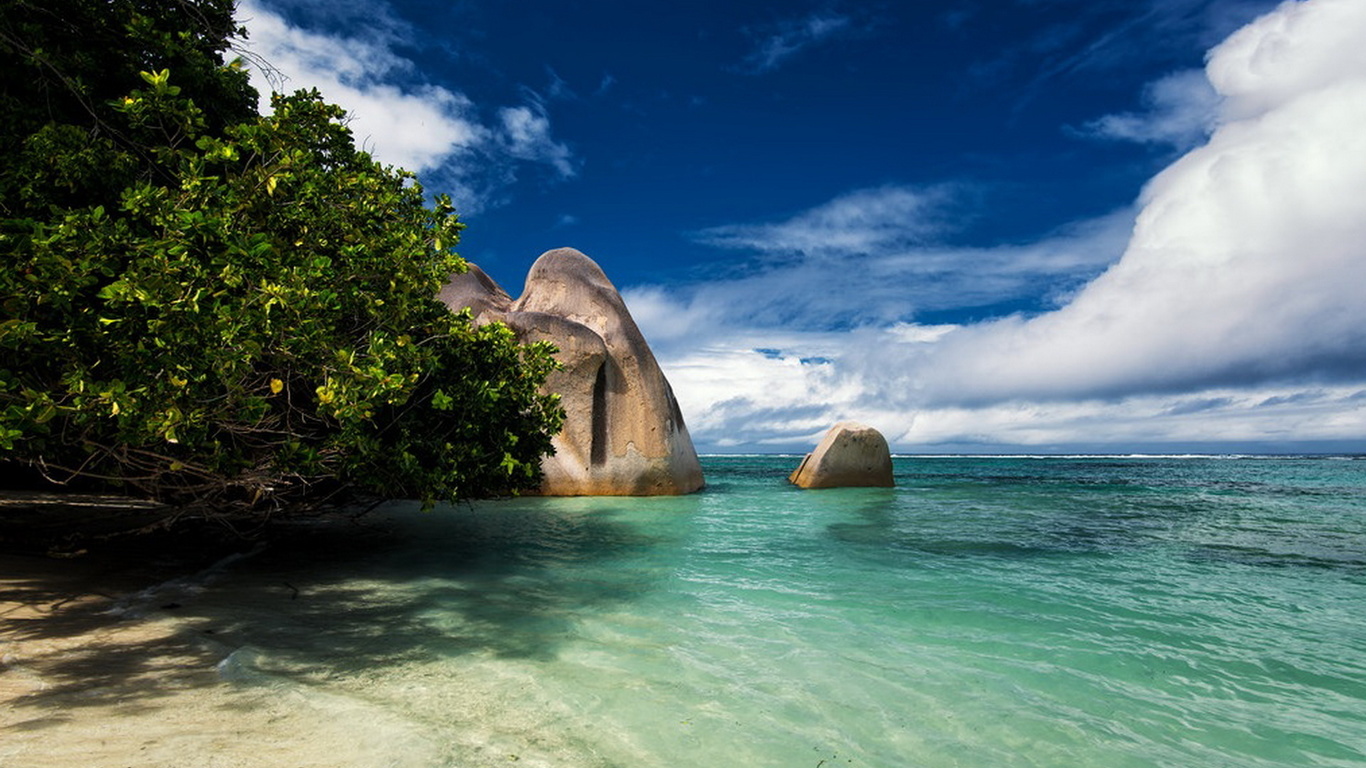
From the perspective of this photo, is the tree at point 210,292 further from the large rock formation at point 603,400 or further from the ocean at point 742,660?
the large rock formation at point 603,400

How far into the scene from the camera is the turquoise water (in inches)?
134

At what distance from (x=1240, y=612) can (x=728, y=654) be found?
548cm

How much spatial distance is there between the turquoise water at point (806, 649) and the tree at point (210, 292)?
57.2 inches

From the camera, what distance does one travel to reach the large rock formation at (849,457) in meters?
21.6

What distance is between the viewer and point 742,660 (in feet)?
15.1

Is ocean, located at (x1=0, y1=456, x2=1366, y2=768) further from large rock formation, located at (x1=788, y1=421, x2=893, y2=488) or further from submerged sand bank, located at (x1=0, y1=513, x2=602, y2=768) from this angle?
large rock formation, located at (x1=788, y1=421, x2=893, y2=488)

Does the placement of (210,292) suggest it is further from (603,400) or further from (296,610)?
(603,400)

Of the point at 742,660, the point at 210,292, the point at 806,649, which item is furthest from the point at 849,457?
the point at 210,292

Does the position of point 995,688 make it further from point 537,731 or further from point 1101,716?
point 537,731

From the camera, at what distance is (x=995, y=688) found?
4180mm

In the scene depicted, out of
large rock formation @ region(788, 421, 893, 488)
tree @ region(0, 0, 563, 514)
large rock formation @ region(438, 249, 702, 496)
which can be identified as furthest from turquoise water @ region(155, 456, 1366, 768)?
large rock formation @ region(788, 421, 893, 488)

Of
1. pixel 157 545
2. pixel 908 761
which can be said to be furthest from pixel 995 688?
pixel 157 545

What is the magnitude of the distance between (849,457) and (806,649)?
17506 millimetres

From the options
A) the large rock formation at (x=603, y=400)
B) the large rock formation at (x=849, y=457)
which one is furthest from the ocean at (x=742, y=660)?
the large rock formation at (x=849, y=457)
